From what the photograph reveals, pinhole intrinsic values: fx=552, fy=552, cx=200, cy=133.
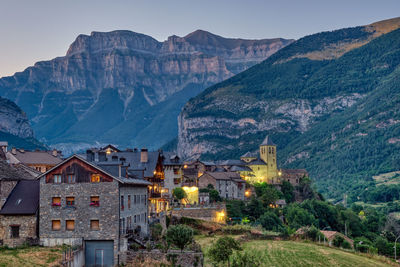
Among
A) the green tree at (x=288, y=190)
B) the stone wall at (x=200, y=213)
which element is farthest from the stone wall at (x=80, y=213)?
the green tree at (x=288, y=190)

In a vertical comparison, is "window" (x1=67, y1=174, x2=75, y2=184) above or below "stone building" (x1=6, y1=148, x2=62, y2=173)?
below

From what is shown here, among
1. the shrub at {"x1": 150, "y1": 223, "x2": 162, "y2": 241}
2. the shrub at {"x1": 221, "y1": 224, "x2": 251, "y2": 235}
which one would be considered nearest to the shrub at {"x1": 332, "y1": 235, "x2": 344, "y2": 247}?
the shrub at {"x1": 221, "y1": 224, "x2": 251, "y2": 235}

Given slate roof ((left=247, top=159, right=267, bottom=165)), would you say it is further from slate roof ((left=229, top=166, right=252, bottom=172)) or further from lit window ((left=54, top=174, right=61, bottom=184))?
lit window ((left=54, top=174, right=61, bottom=184))

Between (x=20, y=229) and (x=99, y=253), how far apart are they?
856 cm

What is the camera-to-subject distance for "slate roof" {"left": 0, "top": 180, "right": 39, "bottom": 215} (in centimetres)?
5569

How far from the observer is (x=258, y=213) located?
11700 cm

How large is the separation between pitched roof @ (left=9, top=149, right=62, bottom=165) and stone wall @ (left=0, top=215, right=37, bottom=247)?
53557 millimetres

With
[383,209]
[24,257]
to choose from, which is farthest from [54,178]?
[383,209]

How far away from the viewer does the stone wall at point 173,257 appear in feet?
172

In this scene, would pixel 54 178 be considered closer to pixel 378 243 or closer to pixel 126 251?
pixel 126 251

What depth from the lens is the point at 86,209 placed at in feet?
180

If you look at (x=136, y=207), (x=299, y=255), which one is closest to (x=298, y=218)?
(x=299, y=255)

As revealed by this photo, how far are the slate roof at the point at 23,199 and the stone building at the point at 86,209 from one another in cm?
141

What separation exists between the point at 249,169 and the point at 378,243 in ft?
183
